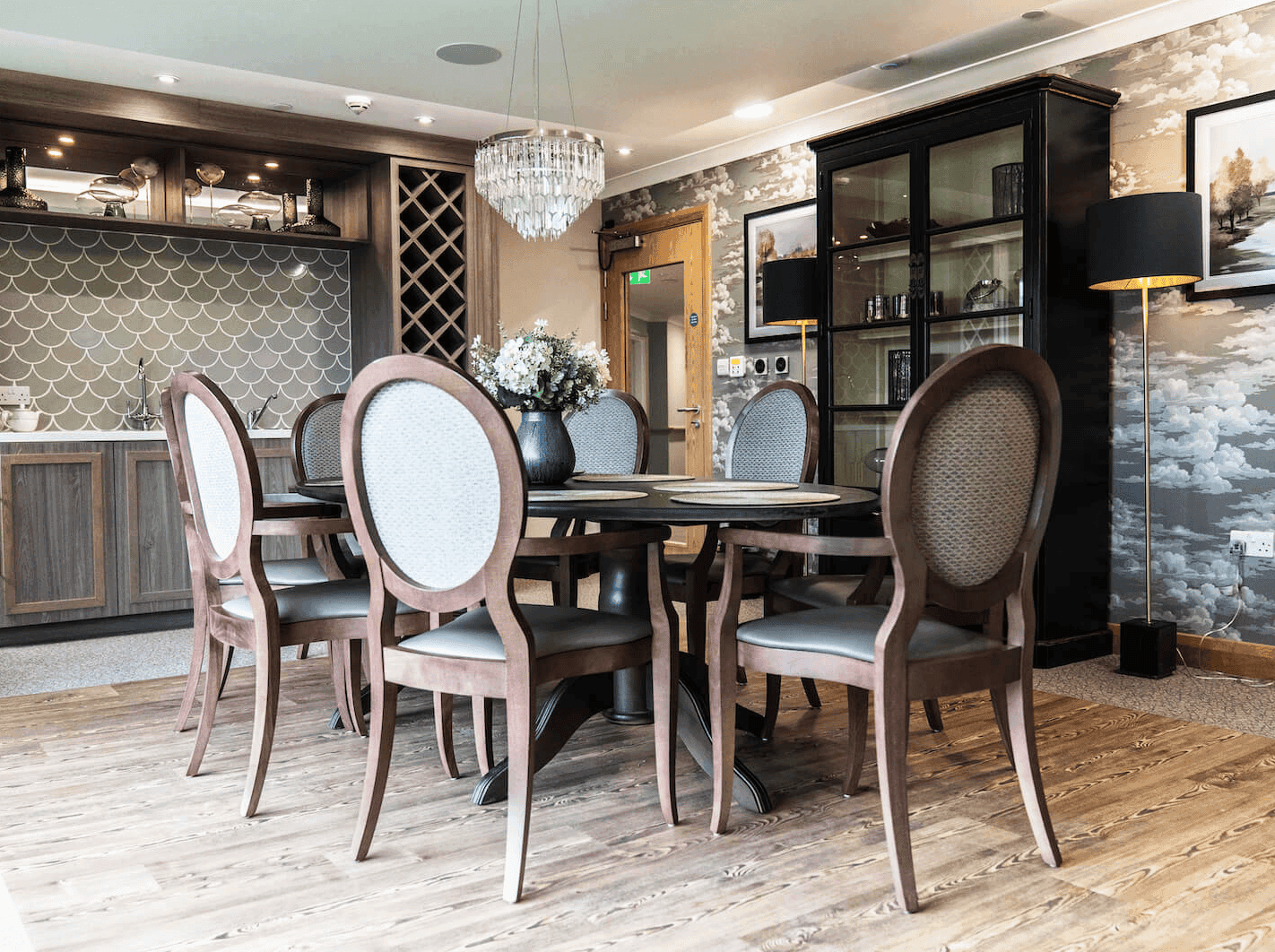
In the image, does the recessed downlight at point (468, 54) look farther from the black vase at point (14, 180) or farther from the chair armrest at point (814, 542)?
the chair armrest at point (814, 542)

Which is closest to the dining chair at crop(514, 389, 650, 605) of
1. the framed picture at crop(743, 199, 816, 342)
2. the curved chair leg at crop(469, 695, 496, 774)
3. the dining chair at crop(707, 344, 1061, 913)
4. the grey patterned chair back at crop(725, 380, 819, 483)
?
the grey patterned chair back at crop(725, 380, 819, 483)

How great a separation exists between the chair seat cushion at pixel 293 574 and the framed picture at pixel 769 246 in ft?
11.0

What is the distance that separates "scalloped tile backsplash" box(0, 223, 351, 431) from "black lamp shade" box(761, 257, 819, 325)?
2.42 metres

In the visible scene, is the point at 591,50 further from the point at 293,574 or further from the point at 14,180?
the point at 14,180

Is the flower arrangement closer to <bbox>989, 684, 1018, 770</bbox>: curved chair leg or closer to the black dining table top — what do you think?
the black dining table top

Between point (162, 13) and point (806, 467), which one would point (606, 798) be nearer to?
point (806, 467)

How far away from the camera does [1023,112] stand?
3.86m

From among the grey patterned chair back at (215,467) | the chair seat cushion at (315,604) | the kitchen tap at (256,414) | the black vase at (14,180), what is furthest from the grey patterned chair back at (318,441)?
the black vase at (14,180)

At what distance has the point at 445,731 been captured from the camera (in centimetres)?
260

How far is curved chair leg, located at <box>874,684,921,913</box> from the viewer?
1.87m

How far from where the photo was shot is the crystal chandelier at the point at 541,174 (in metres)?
3.49

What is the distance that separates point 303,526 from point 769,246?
393 centimetres

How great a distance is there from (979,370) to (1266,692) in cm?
235

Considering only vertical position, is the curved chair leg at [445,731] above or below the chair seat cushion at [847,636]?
below
